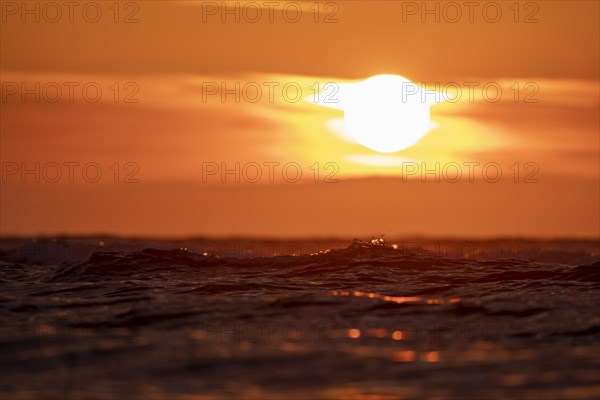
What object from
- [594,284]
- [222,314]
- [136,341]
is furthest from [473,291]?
[136,341]

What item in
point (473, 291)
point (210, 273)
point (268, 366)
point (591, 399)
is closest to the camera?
point (591, 399)

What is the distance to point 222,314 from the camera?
2147 centimetres

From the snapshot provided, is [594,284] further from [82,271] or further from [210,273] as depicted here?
[82,271]

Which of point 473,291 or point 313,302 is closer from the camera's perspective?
point 313,302

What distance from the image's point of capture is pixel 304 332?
62.8 feet

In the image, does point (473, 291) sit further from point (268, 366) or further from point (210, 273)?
point (268, 366)

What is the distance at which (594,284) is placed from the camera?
27.2 meters

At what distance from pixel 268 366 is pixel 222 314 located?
18.0 feet

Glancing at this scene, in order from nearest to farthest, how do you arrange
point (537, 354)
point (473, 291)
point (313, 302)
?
point (537, 354) → point (313, 302) → point (473, 291)

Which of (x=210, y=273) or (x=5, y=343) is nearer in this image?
(x=5, y=343)

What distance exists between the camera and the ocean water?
14.9 meters

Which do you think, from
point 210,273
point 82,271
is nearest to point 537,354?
point 210,273

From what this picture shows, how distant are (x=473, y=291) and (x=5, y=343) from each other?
37.2ft

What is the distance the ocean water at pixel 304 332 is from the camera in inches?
587
